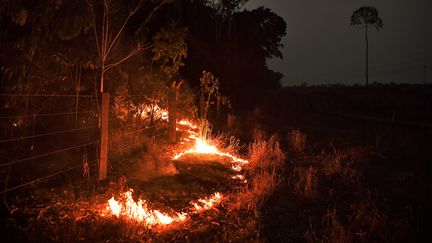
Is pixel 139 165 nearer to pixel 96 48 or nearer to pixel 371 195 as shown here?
pixel 96 48

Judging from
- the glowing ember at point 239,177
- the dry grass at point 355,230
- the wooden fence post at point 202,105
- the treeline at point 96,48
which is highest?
the treeline at point 96,48

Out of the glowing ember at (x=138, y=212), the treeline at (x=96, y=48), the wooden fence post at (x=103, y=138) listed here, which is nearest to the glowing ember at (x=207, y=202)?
the glowing ember at (x=138, y=212)

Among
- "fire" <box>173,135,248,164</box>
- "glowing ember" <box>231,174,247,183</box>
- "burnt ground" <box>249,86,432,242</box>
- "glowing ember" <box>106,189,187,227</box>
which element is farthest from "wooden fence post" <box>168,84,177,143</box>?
"glowing ember" <box>106,189,187,227</box>

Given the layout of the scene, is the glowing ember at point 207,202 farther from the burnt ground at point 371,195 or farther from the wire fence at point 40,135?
the wire fence at point 40,135

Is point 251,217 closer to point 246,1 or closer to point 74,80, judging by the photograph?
point 74,80

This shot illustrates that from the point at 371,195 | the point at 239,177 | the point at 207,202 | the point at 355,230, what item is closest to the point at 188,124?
the point at 239,177

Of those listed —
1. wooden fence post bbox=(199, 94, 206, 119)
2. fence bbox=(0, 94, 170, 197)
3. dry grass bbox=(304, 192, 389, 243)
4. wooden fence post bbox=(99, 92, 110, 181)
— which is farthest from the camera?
wooden fence post bbox=(199, 94, 206, 119)

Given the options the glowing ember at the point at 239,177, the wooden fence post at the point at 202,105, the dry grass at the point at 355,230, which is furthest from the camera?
the wooden fence post at the point at 202,105

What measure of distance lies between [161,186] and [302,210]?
7.79 feet

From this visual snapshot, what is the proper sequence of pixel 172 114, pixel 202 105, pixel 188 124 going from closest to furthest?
pixel 172 114 → pixel 202 105 → pixel 188 124

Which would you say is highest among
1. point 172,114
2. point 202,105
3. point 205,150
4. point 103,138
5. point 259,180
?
point 202,105

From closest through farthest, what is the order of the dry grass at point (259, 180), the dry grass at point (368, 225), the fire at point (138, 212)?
the dry grass at point (368, 225), the fire at point (138, 212), the dry grass at point (259, 180)

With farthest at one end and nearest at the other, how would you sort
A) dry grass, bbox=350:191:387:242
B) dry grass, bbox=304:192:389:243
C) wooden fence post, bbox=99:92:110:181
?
wooden fence post, bbox=99:92:110:181 → dry grass, bbox=350:191:387:242 → dry grass, bbox=304:192:389:243

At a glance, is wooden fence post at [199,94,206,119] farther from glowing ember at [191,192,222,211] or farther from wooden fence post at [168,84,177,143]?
glowing ember at [191,192,222,211]
